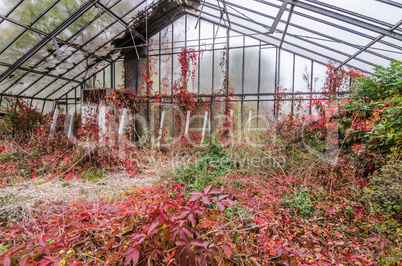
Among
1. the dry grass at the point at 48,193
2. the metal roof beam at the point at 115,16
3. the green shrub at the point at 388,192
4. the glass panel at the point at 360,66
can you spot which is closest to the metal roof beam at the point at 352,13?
the glass panel at the point at 360,66

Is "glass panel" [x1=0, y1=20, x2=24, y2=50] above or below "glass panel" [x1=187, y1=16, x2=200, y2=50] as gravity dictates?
below

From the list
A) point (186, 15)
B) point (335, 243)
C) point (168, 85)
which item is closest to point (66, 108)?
point (168, 85)

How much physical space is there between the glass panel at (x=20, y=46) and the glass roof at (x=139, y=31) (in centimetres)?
2


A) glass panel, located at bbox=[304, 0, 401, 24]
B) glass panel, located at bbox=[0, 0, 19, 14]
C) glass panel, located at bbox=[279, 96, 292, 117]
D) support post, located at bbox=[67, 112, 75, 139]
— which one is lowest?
support post, located at bbox=[67, 112, 75, 139]

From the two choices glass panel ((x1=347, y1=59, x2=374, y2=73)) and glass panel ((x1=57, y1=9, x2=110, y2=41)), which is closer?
glass panel ((x1=347, y1=59, x2=374, y2=73))

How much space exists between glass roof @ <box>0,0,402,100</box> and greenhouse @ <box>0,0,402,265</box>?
0.05m

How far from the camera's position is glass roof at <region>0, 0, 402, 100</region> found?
4.49m

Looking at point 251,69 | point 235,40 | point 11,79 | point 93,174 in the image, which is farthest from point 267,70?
point 11,79

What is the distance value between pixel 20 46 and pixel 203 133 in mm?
6627

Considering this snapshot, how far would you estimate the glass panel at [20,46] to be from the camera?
6336 millimetres

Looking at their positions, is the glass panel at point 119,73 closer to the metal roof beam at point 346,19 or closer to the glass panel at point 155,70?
the glass panel at point 155,70

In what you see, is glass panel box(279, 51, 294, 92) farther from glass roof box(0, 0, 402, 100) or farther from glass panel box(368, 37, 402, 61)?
glass panel box(368, 37, 402, 61)

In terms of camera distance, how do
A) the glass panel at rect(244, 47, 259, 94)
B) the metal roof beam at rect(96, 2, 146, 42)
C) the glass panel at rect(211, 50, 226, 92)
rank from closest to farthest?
the metal roof beam at rect(96, 2, 146, 42), the glass panel at rect(244, 47, 259, 94), the glass panel at rect(211, 50, 226, 92)

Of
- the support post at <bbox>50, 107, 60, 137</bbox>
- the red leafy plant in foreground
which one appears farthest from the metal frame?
the red leafy plant in foreground
